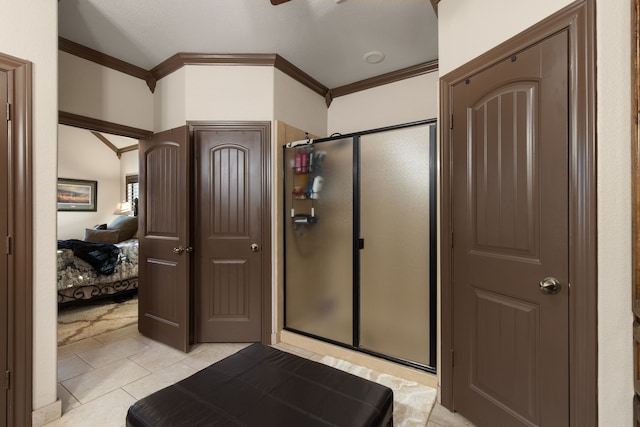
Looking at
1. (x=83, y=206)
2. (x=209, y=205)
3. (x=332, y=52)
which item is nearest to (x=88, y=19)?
(x=209, y=205)

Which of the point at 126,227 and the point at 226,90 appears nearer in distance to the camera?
the point at 226,90

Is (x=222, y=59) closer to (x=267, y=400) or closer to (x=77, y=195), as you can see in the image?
(x=267, y=400)

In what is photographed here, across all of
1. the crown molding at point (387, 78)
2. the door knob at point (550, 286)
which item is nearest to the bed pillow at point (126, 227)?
the crown molding at point (387, 78)

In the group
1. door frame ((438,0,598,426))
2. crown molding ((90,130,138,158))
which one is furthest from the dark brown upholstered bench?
crown molding ((90,130,138,158))

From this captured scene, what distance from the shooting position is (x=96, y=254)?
3.70 metres

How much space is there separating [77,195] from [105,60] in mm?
4439

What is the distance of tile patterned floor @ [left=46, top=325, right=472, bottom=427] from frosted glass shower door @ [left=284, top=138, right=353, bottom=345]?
0.33m

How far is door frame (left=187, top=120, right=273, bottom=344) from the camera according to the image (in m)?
2.77

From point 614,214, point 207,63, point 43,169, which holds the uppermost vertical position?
point 207,63

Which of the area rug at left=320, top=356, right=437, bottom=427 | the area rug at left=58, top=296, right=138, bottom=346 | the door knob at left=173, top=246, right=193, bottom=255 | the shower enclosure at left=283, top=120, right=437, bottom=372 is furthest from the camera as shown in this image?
the area rug at left=58, top=296, right=138, bottom=346

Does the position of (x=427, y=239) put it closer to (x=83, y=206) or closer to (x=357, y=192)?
(x=357, y=192)

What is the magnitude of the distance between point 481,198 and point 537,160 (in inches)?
12.9

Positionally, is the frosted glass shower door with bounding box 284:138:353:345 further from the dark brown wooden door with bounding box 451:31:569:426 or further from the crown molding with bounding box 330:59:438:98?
the crown molding with bounding box 330:59:438:98

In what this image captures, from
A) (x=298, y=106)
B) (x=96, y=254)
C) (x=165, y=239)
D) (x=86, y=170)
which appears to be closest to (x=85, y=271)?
(x=96, y=254)
